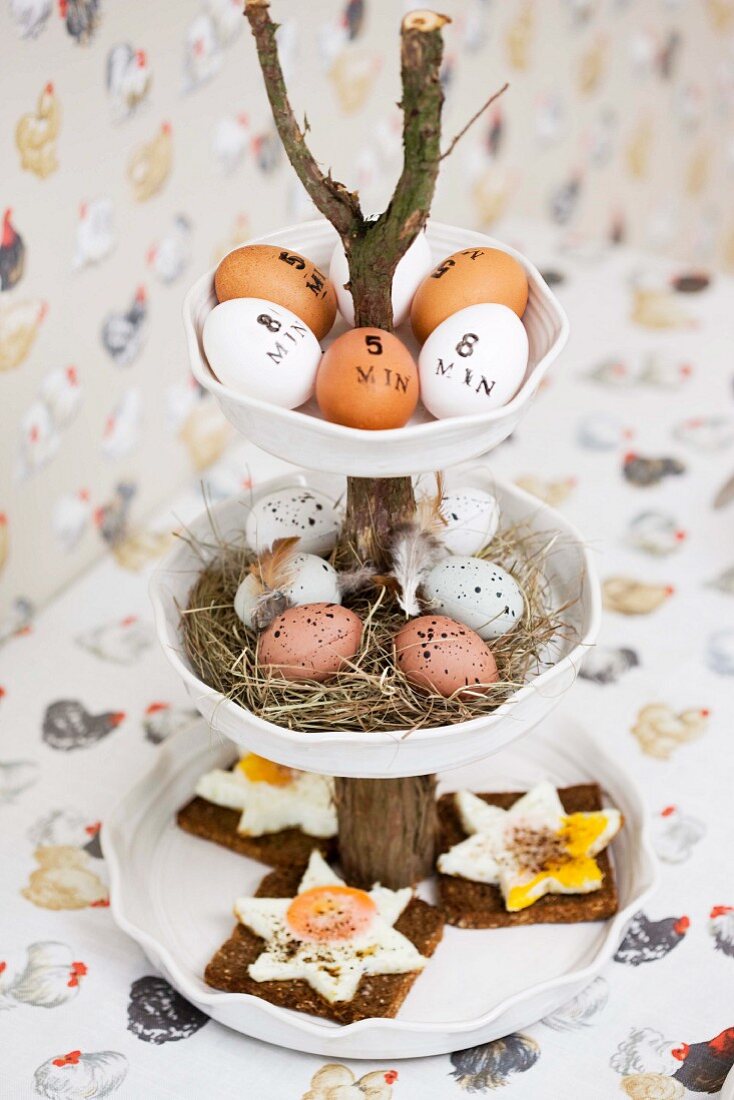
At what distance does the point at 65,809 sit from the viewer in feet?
3.43

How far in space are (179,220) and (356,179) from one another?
373 millimetres

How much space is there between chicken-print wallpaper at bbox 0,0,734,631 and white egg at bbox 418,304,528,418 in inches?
20.5

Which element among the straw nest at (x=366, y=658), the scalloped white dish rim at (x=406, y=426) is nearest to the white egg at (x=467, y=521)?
the straw nest at (x=366, y=658)

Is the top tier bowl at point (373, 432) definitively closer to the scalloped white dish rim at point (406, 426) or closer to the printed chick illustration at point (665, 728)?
the scalloped white dish rim at point (406, 426)

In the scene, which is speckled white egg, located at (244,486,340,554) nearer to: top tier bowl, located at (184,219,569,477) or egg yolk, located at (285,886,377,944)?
top tier bowl, located at (184,219,569,477)

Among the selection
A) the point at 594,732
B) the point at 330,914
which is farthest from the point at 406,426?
the point at 594,732

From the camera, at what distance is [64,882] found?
3.21 feet

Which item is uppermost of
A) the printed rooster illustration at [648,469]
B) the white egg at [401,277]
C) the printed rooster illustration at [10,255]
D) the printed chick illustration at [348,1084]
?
the white egg at [401,277]

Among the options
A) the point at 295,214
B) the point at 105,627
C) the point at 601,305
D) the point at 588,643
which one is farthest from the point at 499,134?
the point at 588,643

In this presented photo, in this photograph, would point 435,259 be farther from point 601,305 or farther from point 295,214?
point 601,305

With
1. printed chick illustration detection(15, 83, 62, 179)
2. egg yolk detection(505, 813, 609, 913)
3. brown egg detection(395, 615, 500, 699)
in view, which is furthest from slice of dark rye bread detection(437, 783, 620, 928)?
printed chick illustration detection(15, 83, 62, 179)

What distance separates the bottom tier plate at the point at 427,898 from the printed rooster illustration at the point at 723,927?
0.21 feet

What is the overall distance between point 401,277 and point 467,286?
5cm

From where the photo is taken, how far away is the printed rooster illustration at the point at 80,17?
3.56ft
